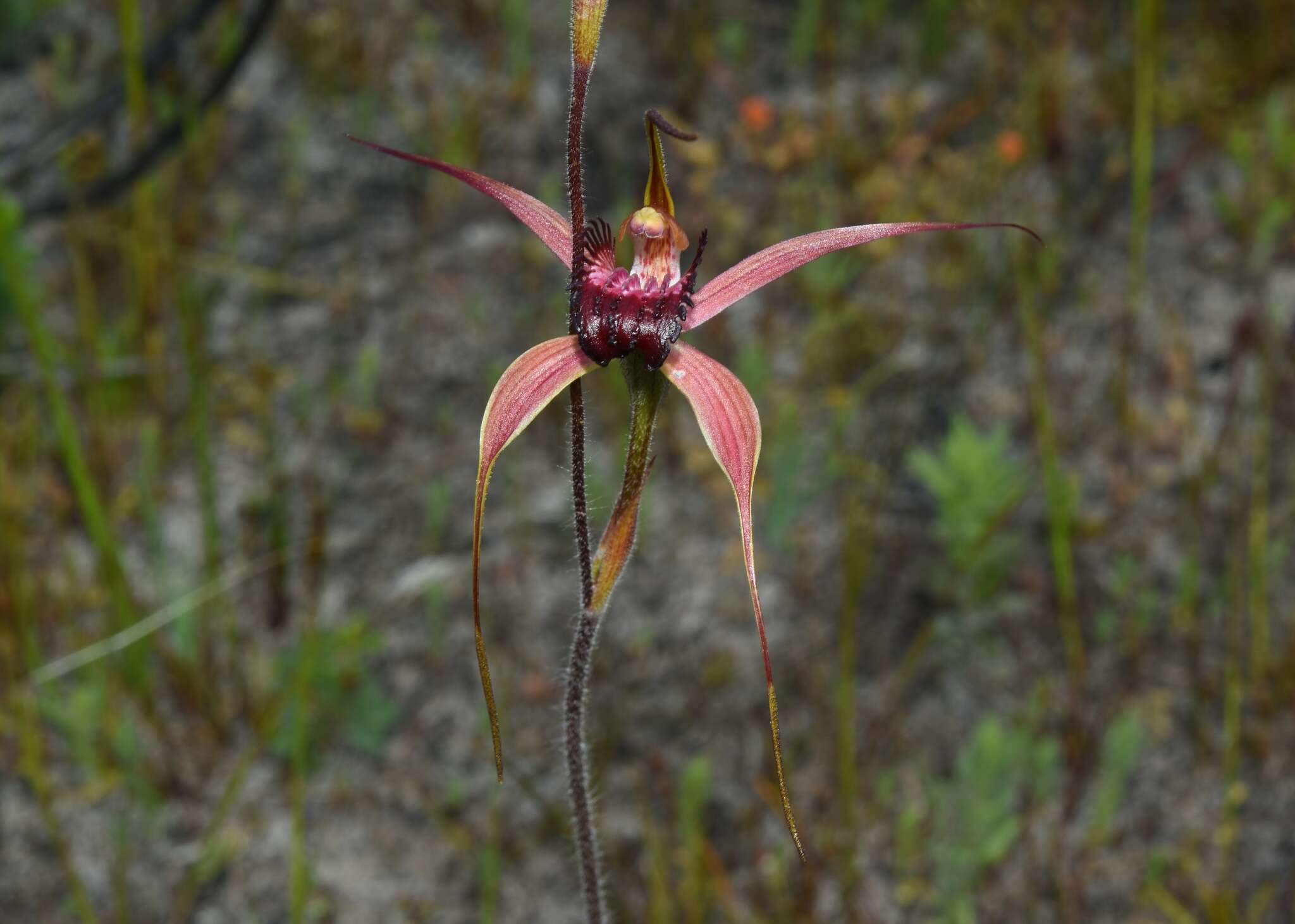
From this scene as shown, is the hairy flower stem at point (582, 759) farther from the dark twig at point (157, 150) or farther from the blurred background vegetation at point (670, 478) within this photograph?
the dark twig at point (157, 150)

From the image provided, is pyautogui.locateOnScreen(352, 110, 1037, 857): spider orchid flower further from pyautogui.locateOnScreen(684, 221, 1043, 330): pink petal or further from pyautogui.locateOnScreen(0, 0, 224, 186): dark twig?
pyautogui.locateOnScreen(0, 0, 224, 186): dark twig

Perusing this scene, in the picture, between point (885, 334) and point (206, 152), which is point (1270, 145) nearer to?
point (885, 334)

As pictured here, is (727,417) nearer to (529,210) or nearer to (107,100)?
(529,210)

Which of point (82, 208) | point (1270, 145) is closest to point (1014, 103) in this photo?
point (1270, 145)

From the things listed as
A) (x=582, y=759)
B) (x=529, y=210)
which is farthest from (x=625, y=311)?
(x=582, y=759)

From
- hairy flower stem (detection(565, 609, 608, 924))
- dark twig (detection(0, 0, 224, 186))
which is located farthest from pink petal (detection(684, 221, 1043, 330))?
dark twig (detection(0, 0, 224, 186))
